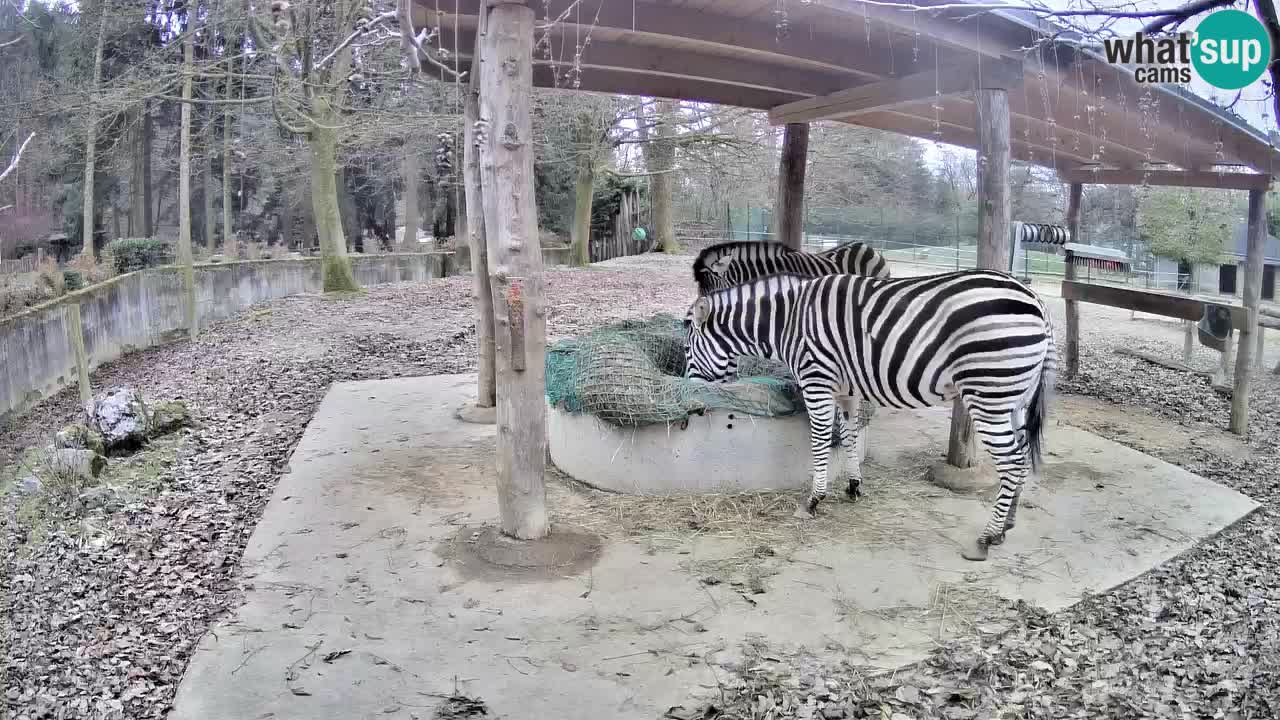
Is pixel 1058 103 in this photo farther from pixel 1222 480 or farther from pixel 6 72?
pixel 6 72

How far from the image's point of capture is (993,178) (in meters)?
6.09

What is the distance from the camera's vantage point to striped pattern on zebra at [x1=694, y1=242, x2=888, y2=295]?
812 centimetres

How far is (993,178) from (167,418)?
7.10 metres

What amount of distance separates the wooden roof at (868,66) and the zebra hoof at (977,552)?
2.47 meters

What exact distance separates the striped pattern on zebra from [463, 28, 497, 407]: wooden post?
7.04 feet

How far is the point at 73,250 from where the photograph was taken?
21500 millimetres

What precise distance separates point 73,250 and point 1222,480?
24.1m

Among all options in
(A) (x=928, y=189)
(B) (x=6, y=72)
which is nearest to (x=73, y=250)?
(B) (x=6, y=72)

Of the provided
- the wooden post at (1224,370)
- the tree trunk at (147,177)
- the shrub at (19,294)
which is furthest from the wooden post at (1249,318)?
the tree trunk at (147,177)

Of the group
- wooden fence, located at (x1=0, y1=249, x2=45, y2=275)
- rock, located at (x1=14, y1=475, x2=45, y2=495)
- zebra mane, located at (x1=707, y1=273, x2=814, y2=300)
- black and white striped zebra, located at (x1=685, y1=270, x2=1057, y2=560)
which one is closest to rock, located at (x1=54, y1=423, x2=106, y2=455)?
rock, located at (x1=14, y1=475, x2=45, y2=495)

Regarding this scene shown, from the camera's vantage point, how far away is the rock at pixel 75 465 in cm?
620

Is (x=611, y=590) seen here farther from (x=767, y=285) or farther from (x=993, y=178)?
(x=993, y=178)

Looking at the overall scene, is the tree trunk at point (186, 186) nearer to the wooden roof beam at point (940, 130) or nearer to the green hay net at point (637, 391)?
Result: the green hay net at point (637, 391)

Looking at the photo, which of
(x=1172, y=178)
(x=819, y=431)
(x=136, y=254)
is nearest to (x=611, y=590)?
(x=819, y=431)
